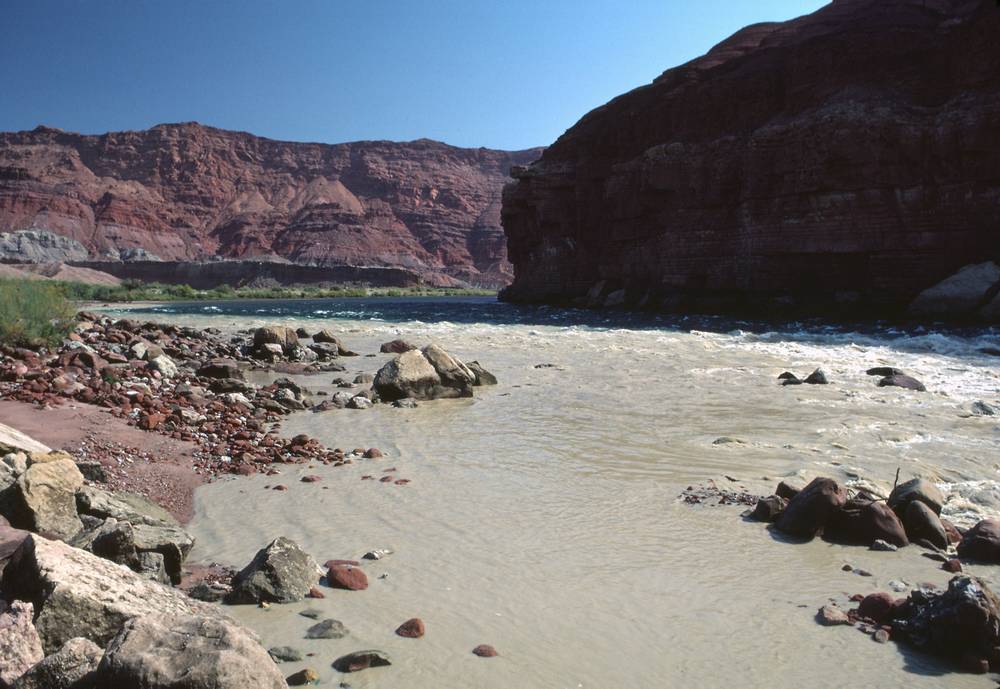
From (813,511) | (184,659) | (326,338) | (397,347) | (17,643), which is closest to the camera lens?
(184,659)

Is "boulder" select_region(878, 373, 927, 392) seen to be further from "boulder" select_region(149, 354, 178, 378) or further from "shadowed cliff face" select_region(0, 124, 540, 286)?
"shadowed cliff face" select_region(0, 124, 540, 286)

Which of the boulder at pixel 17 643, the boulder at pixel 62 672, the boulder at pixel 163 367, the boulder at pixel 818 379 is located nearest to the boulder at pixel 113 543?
the boulder at pixel 17 643

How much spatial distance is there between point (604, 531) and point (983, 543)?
2.46 m

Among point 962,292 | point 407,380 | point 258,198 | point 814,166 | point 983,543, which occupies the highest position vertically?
point 258,198

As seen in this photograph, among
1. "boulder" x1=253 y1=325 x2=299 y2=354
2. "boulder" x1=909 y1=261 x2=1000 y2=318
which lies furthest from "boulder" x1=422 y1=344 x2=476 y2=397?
"boulder" x1=909 y1=261 x2=1000 y2=318

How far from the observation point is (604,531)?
4930 mm

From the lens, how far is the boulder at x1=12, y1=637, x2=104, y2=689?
2.31 metres

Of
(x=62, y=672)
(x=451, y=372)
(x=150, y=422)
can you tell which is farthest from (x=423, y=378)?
(x=62, y=672)

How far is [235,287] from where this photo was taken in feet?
305

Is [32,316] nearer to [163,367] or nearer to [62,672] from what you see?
[163,367]

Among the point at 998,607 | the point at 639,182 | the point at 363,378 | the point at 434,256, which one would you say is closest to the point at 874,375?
the point at 363,378

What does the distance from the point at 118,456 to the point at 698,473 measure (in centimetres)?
540

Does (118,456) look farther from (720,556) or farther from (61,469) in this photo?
(720,556)

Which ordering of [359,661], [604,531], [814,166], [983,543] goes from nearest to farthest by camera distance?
[359,661] < [983,543] < [604,531] < [814,166]
